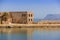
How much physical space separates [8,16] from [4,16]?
0.37 m

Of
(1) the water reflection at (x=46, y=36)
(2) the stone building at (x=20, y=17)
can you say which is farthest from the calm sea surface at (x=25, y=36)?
(2) the stone building at (x=20, y=17)

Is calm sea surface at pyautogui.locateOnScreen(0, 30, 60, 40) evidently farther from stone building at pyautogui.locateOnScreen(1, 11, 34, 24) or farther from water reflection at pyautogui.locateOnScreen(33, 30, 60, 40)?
stone building at pyautogui.locateOnScreen(1, 11, 34, 24)

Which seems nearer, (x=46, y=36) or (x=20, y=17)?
(x=46, y=36)

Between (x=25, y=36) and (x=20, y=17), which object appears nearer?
(x=25, y=36)

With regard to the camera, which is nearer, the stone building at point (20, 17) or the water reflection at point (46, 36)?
the water reflection at point (46, 36)

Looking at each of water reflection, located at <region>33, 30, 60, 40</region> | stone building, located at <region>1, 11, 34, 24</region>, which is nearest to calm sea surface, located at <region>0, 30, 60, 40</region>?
water reflection, located at <region>33, 30, 60, 40</region>

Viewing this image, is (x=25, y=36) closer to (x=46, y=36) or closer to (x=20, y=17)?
(x=46, y=36)

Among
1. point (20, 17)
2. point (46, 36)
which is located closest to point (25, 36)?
point (46, 36)

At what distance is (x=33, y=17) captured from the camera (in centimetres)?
2033

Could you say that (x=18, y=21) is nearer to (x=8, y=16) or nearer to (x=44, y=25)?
(x=8, y=16)

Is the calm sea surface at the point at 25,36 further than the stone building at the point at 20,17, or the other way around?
the stone building at the point at 20,17

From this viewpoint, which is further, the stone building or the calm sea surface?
the stone building

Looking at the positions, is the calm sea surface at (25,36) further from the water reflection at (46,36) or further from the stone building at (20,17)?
the stone building at (20,17)

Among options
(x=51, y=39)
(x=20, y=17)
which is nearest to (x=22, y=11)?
(x=20, y=17)
